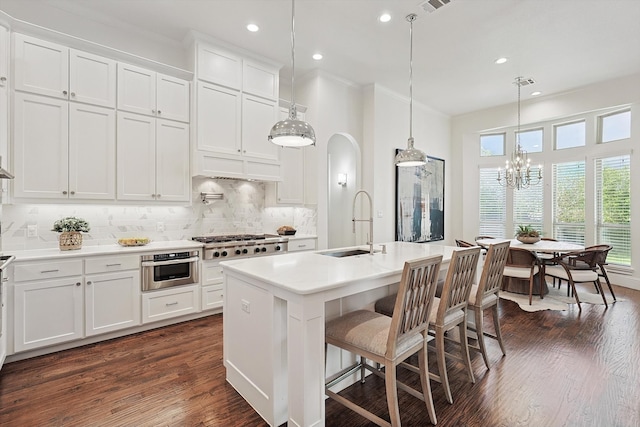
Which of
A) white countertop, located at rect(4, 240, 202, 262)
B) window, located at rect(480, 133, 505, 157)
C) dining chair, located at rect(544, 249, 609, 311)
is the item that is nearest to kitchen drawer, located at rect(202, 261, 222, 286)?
white countertop, located at rect(4, 240, 202, 262)

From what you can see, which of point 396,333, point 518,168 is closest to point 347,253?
point 396,333

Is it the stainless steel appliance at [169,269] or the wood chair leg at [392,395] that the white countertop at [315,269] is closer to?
the wood chair leg at [392,395]

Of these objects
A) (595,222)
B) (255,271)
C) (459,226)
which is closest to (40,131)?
(255,271)

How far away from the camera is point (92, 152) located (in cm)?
327

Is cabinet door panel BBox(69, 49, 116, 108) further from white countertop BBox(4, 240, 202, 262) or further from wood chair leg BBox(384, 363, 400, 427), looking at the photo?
wood chair leg BBox(384, 363, 400, 427)

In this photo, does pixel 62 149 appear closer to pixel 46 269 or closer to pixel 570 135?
pixel 46 269

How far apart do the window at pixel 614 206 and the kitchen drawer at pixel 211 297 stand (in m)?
6.38

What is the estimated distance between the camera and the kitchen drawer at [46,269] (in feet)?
8.92

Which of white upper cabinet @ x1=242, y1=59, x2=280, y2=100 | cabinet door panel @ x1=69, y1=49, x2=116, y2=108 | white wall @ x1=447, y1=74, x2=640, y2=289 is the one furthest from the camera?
white wall @ x1=447, y1=74, x2=640, y2=289

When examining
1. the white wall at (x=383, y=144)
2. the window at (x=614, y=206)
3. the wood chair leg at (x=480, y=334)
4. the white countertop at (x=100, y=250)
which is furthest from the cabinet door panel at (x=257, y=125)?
the window at (x=614, y=206)

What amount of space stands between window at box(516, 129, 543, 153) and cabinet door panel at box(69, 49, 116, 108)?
23.1ft

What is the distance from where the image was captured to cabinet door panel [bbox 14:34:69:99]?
289 cm

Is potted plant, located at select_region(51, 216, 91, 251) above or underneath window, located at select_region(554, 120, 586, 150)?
underneath

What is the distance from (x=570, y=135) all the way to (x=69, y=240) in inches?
314
